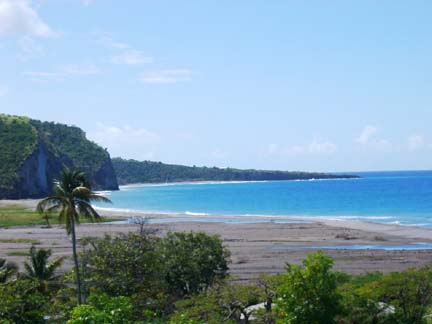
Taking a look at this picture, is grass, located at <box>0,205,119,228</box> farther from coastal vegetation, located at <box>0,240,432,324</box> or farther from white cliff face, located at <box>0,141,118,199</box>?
coastal vegetation, located at <box>0,240,432,324</box>

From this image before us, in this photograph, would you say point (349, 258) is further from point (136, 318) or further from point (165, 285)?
point (136, 318)

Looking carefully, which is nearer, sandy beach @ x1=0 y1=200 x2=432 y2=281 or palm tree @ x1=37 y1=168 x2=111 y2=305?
palm tree @ x1=37 y1=168 x2=111 y2=305

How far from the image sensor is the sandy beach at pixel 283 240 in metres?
48.6

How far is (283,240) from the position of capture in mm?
66062

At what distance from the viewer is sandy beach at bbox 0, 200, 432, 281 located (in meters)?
48.6

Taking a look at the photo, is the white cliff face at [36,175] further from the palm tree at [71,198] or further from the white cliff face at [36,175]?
the palm tree at [71,198]

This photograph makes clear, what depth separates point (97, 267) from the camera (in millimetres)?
28062

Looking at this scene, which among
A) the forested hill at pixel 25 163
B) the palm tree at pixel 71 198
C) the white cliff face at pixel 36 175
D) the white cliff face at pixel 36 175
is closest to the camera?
the palm tree at pixel 71 198

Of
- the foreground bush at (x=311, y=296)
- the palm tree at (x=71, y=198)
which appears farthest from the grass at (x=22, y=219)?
the foreground bush at (x=311, y=296)

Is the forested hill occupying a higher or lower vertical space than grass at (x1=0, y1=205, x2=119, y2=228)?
higher

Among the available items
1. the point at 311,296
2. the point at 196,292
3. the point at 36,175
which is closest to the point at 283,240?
the point at 196,292

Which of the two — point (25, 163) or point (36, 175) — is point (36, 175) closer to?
point (36, 175)

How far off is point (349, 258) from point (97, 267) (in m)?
28.6

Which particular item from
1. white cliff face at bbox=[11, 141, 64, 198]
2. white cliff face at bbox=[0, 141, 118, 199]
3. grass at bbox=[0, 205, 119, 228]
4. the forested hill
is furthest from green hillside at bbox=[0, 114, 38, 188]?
grass at bbox=[0, 205, 119, 228]
